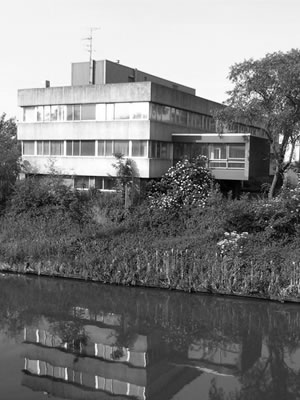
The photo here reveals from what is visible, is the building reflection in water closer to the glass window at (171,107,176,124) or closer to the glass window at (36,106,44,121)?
the glass window at (171,107,176,124)

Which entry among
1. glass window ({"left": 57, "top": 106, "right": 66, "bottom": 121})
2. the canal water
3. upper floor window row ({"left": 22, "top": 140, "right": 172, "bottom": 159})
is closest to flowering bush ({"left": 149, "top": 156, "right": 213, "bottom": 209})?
upper floor window row ({"left": 22, "top": 140, "right": 172, "bottom": 159})

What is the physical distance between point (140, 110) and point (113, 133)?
6.87 ft

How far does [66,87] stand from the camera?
105 feet

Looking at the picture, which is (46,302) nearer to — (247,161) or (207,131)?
(247,161)

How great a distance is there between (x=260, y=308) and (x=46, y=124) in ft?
63.8

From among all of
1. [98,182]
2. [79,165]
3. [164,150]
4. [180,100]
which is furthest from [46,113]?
[180,100]

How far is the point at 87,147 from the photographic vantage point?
31641 mm

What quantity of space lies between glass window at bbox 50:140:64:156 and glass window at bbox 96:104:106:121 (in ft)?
10.1

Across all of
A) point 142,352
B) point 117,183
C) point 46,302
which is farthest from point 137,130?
point 142,352

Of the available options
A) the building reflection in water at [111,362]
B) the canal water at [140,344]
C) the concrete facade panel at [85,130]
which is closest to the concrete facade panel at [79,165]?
the concrete facade panel at [85,130]

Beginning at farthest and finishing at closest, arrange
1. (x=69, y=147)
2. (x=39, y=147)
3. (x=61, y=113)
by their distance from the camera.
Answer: (x=39, y=147) < (x=61, y=113) < (x=69, y=147)

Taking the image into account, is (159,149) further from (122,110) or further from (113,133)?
(122,110)

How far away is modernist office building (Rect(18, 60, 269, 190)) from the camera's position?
1169 inches

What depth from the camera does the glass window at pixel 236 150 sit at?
2931 cm
